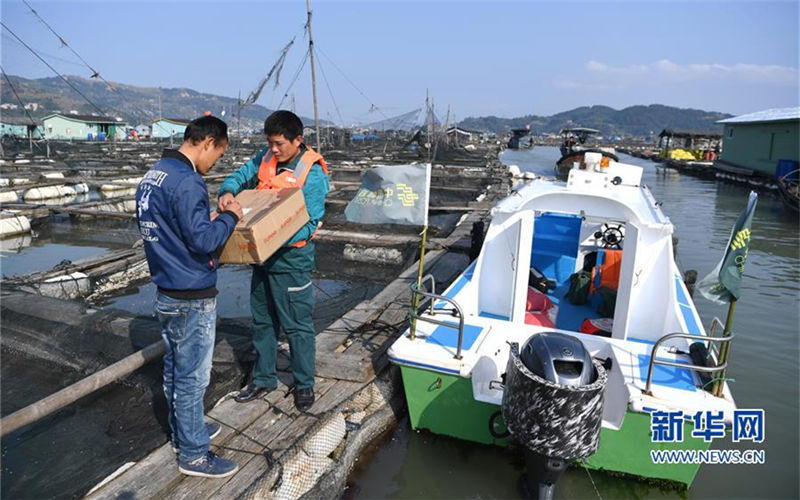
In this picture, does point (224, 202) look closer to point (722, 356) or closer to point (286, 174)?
point (286, 174)

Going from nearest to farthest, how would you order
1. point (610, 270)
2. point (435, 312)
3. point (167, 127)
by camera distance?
point (435, 312), point (610, 270), point (167, 127)

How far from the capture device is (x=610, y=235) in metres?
7.32

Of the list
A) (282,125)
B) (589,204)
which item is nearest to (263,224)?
(282,125)

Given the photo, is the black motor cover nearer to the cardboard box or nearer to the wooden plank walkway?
the wooden plank walkway

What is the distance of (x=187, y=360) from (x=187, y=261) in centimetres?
65

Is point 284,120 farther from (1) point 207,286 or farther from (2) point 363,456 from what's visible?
(2) point 363,456

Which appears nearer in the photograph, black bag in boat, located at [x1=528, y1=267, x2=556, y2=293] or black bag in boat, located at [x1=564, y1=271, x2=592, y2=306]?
black bag in boat, located at [x1=564, y1=271, x2=592, y2=306]

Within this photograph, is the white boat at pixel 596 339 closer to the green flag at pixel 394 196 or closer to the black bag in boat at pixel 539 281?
the black bag in boat at pixel 539 281

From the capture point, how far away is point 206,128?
2984mm

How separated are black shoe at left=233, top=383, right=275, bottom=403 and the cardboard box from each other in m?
1.51

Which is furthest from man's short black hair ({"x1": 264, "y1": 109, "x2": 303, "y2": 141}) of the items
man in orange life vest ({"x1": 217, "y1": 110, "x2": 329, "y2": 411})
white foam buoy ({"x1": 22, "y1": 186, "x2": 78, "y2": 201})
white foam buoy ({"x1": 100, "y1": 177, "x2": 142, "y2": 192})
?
white foam buoy ({"x1": 100, "y1": 177, "x2": 142, "y2": 192})

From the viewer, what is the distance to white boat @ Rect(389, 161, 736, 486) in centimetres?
379

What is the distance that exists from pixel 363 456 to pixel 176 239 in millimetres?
2859

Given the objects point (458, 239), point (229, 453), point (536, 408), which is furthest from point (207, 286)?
point (458, 239)
